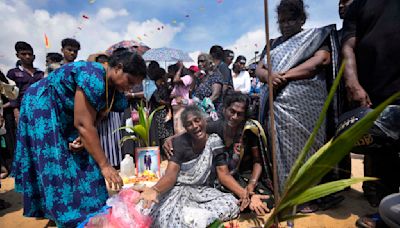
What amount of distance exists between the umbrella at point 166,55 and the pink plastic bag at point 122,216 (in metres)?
4.38

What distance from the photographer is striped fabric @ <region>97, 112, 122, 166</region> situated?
13.3ft

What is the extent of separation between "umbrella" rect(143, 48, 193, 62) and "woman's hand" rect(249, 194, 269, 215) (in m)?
4.39

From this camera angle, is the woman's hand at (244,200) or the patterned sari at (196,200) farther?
the woman's hand at (244,200)

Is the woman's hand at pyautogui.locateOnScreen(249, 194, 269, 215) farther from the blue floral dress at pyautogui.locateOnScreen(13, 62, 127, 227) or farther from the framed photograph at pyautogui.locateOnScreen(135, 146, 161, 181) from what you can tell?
the framed photograph at pyautogui.locateOnScreen(135, 146, 161, 181)

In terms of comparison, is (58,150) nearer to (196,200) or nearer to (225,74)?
(196,200)

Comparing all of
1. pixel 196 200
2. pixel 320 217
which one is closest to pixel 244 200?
pixel 196 200

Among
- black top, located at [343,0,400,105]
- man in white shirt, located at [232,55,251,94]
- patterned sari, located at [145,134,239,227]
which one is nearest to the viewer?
black top, located at [343,0,400,105]

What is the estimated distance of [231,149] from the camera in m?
2.77

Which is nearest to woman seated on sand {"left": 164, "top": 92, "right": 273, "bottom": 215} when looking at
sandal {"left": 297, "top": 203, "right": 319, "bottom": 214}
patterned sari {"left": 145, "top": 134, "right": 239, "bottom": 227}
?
patterned sari {"left": 145, "top": 134, "right": 239, "bottom": 227}

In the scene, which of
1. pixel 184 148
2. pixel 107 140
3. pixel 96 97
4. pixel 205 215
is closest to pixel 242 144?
pixel 184 148

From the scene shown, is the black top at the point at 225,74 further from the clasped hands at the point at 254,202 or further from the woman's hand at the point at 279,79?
the clasped hands at the point at 254,202

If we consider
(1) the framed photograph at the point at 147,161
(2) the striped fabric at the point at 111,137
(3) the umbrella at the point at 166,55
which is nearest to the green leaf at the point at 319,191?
(1) the framed photograph at the point at 147,161

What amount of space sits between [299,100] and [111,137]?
3047mm

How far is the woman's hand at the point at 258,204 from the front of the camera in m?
2.24
